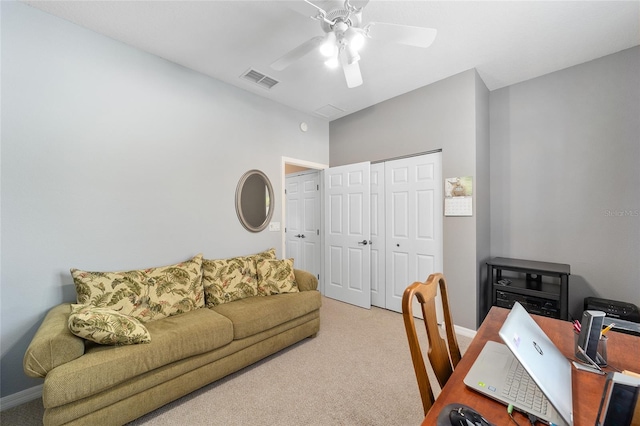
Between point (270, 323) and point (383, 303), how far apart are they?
1.89 m

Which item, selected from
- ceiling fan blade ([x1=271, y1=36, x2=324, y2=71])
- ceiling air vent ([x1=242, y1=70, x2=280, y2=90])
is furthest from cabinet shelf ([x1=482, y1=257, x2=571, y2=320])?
ceiling air vent ([x1=242, y1=70, x2=280, y2=90])

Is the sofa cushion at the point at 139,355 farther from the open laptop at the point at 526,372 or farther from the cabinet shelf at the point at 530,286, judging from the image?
the cabinet shelf at the point at 530,286

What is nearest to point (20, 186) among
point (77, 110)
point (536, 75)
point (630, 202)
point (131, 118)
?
point (77, 110)

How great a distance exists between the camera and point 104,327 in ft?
5.33

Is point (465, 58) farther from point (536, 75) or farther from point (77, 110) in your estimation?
point (77, 110)

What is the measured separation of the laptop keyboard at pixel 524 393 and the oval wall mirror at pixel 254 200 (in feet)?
9.37

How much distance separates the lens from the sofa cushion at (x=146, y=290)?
1994 millimetres

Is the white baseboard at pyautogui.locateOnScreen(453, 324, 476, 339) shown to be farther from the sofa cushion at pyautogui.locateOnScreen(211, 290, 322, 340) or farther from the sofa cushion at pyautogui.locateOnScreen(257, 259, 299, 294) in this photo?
the sofa cushion at pyautogui.locateOnScreen(257, 259, 299, 294)

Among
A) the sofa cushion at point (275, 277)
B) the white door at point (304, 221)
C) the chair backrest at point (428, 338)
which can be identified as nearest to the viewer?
the chair backrest at point (428, 338)

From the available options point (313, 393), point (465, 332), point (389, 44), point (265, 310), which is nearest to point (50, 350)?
point (265, 310)

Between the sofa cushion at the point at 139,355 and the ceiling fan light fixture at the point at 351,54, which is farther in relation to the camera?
the ceiling fan light fixture at the point at 351,54

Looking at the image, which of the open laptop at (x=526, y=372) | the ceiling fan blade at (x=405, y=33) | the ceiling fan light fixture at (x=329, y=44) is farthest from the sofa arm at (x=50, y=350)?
the ceiling fan blade at (x=405, y=33)

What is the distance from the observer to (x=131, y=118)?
242cm

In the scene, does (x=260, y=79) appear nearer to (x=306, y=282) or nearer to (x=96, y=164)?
(x=96, y=164)
